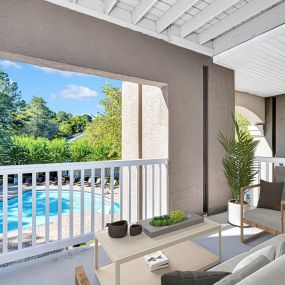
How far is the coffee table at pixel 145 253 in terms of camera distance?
1519 mm

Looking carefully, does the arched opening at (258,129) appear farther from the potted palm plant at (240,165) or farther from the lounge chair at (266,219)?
the lounge chair at (266,219)

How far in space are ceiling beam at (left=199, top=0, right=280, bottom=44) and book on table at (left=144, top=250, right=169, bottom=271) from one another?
2.85 metres

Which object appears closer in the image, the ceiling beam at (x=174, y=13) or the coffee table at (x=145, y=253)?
the coffee table at (x=145, y=253)

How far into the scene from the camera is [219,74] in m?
3.79

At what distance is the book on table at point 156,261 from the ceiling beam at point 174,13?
2.65 m

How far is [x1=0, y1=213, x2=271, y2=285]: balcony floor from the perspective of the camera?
1.92m

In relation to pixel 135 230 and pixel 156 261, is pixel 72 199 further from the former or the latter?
pixel 156 261

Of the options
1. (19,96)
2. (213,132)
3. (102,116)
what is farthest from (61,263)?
(19,96)

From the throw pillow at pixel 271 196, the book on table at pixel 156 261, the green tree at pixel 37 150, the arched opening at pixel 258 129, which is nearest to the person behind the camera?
the book on table at pixel 156 261

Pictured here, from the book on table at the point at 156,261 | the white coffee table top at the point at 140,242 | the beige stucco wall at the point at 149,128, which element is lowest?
the book on table at the point at 156,261

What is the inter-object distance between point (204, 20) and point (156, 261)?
2.79 metres

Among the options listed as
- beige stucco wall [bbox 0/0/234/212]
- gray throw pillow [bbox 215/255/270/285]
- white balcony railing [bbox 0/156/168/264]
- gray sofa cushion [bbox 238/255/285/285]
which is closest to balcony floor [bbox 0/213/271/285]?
white balcony railing [bbox 0/156/168/264]

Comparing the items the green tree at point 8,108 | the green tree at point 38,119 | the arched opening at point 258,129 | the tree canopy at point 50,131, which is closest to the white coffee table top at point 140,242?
the arched opening at point 258,129

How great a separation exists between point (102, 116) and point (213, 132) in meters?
11.7
